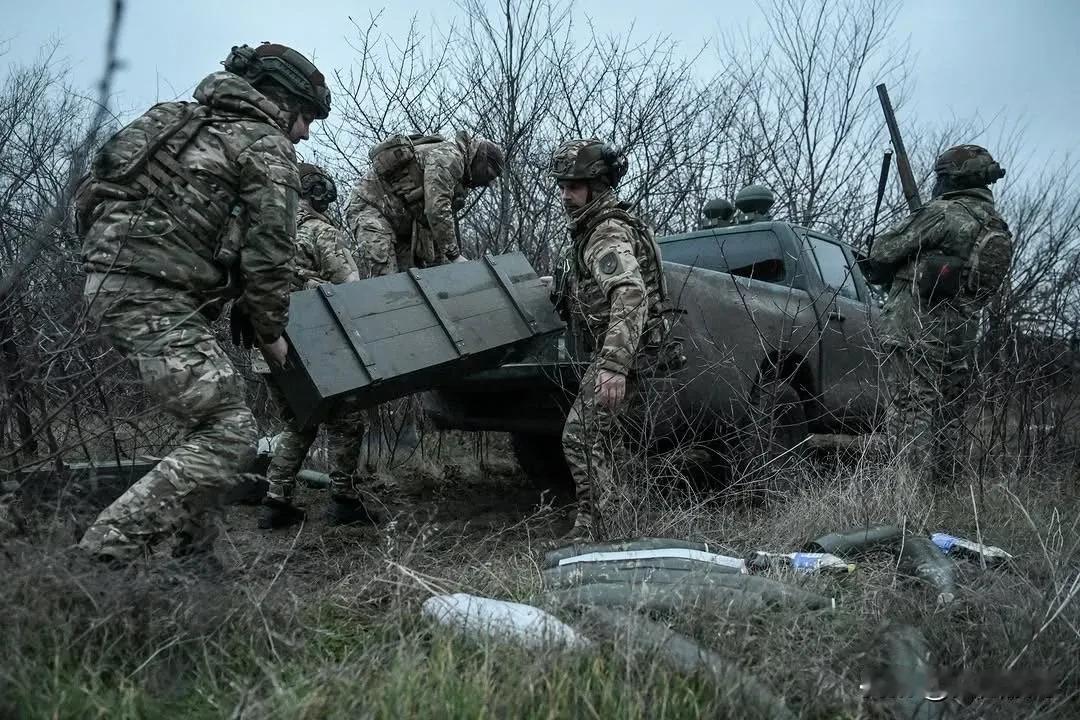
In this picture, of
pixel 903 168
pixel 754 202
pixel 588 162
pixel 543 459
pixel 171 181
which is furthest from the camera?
pixel 903 168

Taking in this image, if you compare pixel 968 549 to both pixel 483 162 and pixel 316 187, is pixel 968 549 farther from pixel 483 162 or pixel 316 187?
pixel 316 187

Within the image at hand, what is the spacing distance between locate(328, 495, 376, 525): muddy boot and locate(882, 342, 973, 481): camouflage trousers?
269 cm

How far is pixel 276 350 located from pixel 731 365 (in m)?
2.26

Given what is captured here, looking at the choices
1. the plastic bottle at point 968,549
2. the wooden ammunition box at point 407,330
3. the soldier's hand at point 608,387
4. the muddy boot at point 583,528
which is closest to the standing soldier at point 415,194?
the wooden ammunition box at point 407,330

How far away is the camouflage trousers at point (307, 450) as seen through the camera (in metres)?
4.77

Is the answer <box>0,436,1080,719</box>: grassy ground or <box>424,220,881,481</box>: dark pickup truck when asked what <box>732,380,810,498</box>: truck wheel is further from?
<box>0,436,1080,719</box>: grassy ground

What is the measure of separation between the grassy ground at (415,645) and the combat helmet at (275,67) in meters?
1.65

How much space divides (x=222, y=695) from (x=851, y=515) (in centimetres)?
265

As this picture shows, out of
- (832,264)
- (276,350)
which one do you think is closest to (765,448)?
(832,264)

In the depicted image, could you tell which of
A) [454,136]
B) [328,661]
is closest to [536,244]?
[454,136]

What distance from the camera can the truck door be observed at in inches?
220

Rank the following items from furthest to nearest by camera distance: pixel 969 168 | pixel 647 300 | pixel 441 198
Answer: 1. pixel 969 168
2. pixel 441 198
3. pixel 647 300

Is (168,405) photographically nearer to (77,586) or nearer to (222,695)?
(77,586)

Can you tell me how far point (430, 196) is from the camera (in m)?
5.54
